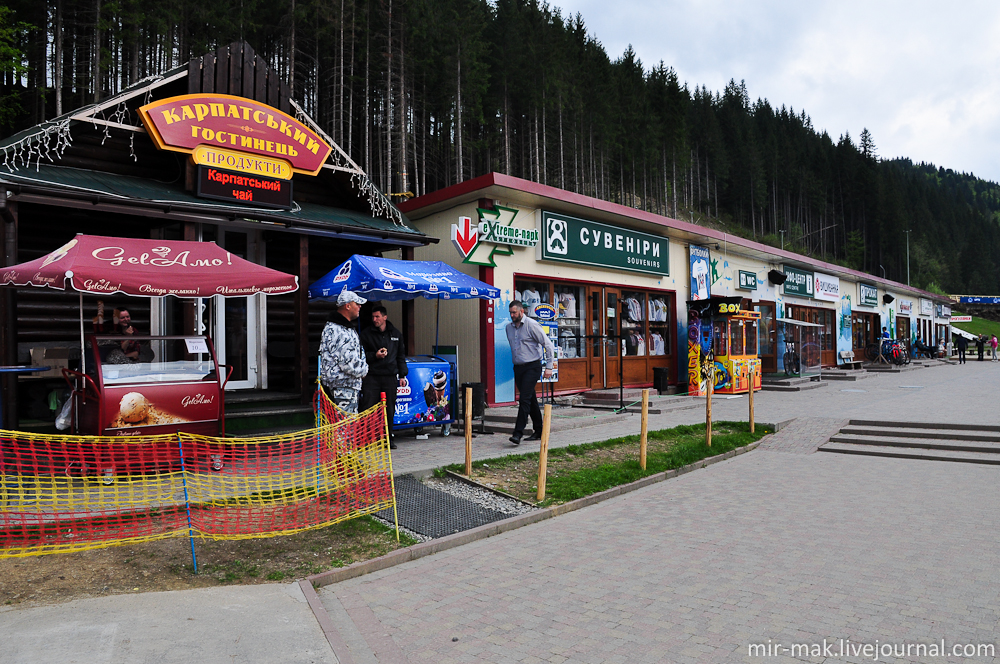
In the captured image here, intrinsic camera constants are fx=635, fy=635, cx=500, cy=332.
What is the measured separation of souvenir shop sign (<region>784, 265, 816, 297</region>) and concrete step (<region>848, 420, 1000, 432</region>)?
543 inches

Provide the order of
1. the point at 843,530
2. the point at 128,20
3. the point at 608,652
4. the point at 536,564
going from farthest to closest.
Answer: the point at 128,20 → the point at 843,530 → the point at 536,564 → the point at 608,652

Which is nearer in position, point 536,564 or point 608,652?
point 608,652

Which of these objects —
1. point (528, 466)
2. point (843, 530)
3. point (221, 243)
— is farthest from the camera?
point (221, 243)

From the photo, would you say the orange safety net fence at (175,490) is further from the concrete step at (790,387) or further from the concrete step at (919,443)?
the concrete step at (790,387)

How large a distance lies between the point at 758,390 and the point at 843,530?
47.9ft

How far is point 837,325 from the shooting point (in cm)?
3009

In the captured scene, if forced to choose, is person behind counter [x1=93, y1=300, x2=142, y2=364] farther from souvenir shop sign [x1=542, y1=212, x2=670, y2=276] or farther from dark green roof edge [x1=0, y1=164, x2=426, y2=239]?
souvenir shop sign [x1=542, y1=212, x2=670, y2=276]

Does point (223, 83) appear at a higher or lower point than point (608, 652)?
higher

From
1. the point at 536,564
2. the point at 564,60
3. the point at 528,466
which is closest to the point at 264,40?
the point at 564,60

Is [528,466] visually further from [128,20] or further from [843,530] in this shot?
[128,20]

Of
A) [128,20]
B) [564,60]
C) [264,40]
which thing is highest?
[564,60]

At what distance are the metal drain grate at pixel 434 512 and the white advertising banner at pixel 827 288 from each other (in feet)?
81.9

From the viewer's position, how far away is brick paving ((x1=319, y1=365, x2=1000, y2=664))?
132 inches

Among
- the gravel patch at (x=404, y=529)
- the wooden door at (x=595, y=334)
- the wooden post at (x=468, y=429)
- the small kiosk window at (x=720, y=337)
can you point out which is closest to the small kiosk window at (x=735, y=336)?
the small kiosk window at (x=720, y=337)
